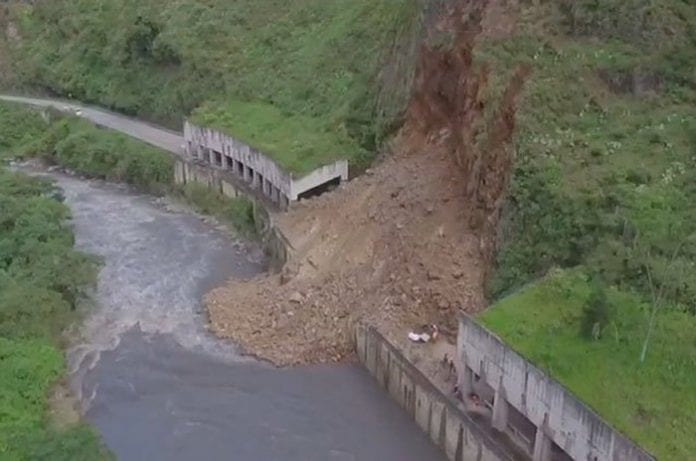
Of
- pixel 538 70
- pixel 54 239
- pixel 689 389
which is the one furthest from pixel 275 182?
pixel 689 389

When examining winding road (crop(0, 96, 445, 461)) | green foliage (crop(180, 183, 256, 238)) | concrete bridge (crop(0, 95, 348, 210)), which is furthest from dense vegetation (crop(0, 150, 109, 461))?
concrete bridge (crop(0, 95, 348, 210))

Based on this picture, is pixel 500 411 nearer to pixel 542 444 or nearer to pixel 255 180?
pixel 542 444

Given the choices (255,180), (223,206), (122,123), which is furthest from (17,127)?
(255,180)

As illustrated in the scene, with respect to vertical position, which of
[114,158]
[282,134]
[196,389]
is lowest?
[196,389]

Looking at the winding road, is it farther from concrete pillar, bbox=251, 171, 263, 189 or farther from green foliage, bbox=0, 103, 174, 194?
green foliage, bbox=0, 103, 174, 194

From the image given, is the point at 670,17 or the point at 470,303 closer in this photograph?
the point at 470,303

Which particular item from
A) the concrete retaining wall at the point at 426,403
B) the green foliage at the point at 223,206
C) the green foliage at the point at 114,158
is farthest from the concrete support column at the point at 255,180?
the concrete retaining wall at the point at 426,403

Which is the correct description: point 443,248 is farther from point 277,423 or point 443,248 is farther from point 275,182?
point 275,182
